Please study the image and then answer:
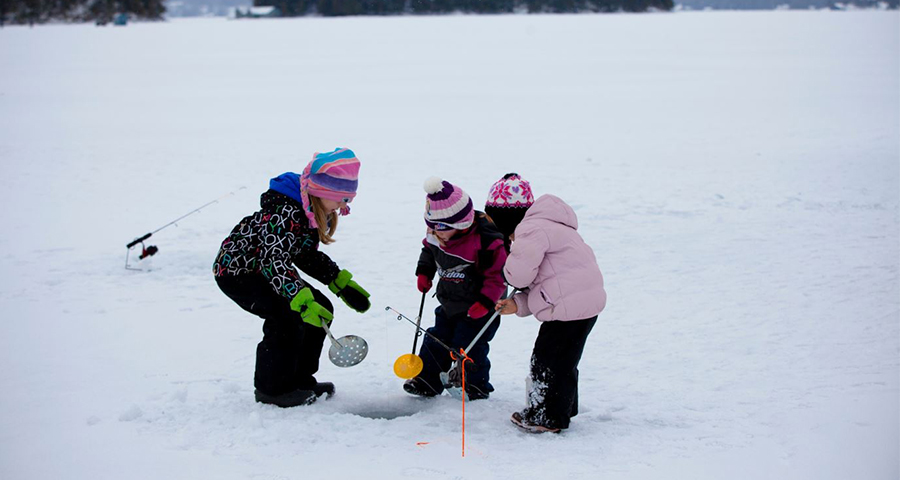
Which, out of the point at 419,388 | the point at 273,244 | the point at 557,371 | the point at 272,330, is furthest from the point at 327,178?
the point at 557,371

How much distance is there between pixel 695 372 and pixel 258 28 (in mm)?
41765

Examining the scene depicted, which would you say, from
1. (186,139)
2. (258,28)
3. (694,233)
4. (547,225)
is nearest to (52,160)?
(186,139)

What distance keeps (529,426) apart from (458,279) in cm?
73

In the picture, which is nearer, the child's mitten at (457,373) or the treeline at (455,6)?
the child's mitten at (457,373)

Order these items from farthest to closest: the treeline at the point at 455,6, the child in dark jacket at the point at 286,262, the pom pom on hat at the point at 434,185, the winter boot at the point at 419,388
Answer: the treeline at the point at 455,6
the winter boot at the point at 419,388
the pom pom on hat at the point at 434,185
the child in dark jacket at the point at 286,262

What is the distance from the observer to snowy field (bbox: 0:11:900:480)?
3.23m

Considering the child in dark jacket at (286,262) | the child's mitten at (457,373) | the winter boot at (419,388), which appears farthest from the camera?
the winter boot at (419,388)

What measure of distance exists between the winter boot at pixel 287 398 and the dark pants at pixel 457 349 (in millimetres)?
555

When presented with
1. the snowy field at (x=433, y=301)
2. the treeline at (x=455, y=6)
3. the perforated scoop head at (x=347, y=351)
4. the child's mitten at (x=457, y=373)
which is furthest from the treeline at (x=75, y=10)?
the child's mitten at (x=457, y=373)

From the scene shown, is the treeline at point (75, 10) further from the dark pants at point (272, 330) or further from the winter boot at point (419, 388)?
the winter boot at point (419, 388)

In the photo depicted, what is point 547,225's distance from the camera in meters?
3.32

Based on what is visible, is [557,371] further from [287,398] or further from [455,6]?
[455,6]

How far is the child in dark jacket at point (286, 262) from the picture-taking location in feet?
11.0

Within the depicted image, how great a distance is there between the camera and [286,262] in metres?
3.37
